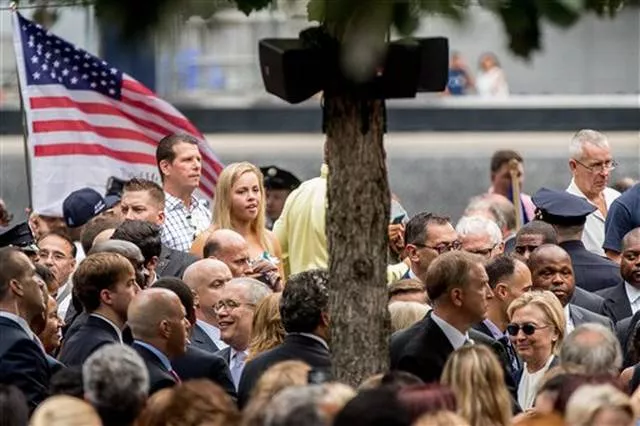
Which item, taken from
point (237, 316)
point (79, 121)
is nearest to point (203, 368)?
point (237, 316)

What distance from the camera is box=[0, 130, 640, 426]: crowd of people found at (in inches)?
320

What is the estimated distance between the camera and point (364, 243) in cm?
873

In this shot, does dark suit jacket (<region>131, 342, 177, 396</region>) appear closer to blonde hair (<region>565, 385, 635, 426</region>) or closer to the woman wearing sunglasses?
the woman wearing sunglasses

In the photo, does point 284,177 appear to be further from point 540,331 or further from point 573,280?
point 540,331

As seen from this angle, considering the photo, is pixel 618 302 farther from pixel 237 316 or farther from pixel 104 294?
pixel 104 294

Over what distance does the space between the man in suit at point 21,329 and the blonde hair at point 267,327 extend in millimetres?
1069

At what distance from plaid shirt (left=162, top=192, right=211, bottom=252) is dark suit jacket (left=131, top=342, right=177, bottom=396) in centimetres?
337

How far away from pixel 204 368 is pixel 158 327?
327 millimetres

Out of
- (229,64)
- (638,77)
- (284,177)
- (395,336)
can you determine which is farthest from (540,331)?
(638,77)

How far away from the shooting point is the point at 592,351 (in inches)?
361

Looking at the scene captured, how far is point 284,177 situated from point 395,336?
5.95 metres

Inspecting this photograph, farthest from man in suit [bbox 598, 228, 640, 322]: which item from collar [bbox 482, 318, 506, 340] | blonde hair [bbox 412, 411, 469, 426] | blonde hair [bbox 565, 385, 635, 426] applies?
blonde hair [bbox 412, 411, 469, 426]

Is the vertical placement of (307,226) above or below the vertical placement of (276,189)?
above

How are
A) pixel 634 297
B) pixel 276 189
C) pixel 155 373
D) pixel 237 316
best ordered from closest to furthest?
pixel 155 373 → pixel 237 316 → pixel 634 297 → pixel 276 189
